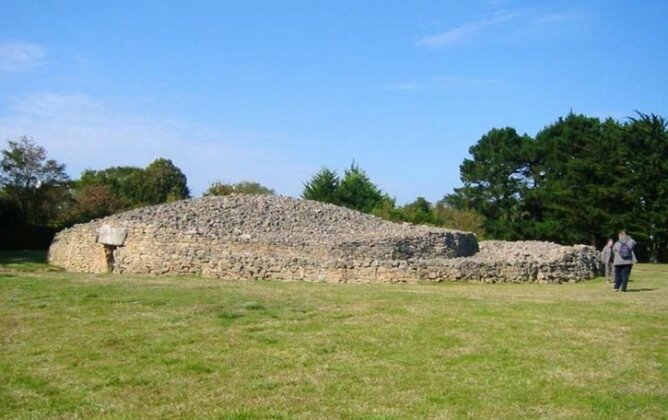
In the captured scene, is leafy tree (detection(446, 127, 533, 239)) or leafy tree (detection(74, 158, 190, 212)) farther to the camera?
leafy tree (detection(74, 158, 190, 212))

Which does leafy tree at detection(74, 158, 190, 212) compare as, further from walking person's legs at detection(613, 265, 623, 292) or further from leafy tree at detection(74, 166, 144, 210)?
walking person's legs at detection(613, 265, 623, 292)

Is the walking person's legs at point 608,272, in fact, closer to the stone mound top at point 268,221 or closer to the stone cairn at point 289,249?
the stone cairn at point 289,249

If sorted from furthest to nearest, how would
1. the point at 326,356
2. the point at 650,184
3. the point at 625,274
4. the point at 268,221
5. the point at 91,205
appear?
the point at 91,205, the point at 650,184, the point at 268,221, the point at 625,274, the point at 326,356

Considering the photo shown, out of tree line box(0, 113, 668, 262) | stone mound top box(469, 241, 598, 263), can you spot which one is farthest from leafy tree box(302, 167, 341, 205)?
stone mound top box(469, 241, 598, 263)

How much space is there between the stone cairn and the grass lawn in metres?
4.54

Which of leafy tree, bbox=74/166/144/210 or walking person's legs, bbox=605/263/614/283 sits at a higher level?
leafy tree, bbox=74/166/144/210

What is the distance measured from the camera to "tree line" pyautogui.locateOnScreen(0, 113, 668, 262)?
33625 millimetres

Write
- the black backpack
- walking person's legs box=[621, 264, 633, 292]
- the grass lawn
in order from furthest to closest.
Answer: walking person's legs box=[621, 264, 633, 292] → the black backpack → the grass lawn

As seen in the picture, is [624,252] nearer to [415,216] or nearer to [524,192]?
[415,216]

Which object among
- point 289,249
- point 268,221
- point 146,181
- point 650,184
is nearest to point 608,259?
point 289,249

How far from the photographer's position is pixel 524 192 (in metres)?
43.9

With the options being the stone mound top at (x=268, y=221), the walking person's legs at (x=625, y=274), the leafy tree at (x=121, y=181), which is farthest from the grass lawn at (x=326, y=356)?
the leafy tree at (x=121, y=181)

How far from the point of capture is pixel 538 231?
40.0 metres

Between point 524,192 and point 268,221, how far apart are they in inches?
1016
